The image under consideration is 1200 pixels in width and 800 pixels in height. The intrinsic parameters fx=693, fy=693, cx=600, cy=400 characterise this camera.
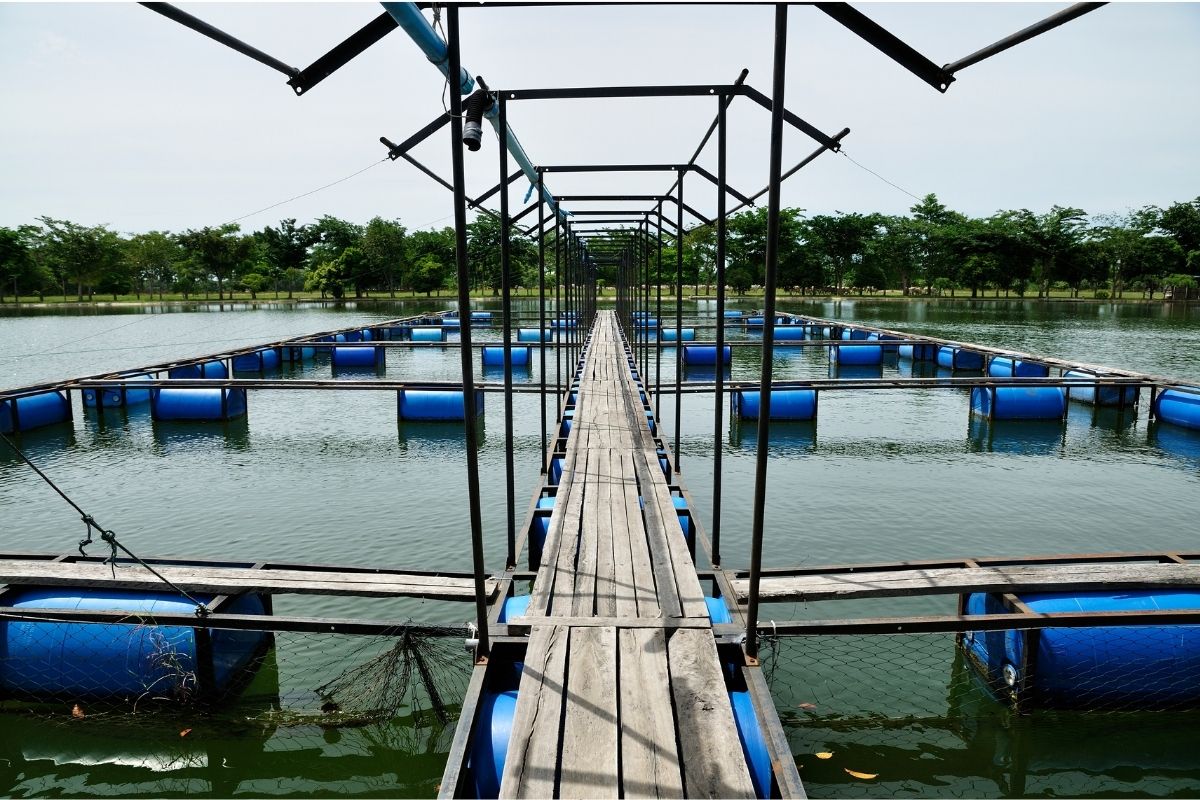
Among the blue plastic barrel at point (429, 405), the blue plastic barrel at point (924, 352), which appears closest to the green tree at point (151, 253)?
the blue plastic barrel at point (429, 405)

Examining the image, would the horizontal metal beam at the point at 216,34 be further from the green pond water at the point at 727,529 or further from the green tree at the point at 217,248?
the green tree at the point at 217,248

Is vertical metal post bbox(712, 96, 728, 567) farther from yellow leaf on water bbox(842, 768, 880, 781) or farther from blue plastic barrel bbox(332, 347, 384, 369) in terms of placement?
blue plastic barrel bbox(332, 347, 384, 369)

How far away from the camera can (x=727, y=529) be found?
336 inches

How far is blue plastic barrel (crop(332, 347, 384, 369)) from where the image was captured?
25.1m

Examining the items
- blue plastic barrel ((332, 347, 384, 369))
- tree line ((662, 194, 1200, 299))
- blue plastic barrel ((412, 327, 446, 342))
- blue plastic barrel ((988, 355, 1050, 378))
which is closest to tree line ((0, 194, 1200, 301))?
tree line ((662, 194, 1200, 299))

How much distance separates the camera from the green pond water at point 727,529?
4.46m

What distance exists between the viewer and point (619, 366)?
1625 cm

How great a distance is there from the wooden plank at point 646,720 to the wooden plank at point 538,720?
305mm

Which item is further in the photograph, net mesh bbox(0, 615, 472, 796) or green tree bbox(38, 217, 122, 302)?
green tree bbox(38, 217, 122, 302)

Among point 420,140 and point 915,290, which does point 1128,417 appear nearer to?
point 420,140

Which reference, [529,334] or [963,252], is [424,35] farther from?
[963,252]

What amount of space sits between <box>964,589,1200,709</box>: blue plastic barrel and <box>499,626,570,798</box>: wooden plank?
125 inches

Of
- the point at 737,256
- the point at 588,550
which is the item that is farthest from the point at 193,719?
the point at 737,256

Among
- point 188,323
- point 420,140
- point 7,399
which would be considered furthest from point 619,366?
point 188,323
